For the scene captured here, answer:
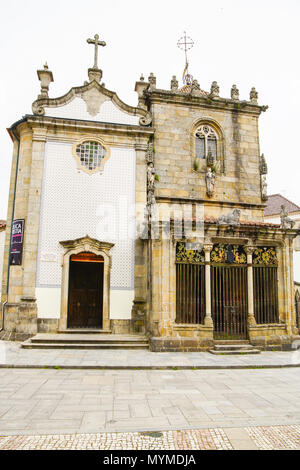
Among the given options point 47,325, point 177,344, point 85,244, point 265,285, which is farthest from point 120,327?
point 265,285

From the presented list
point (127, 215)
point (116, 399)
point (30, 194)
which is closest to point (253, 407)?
point (116, 399)

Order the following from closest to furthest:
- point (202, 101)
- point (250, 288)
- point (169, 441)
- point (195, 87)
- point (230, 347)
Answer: point (169, 441)
point (230, 347)
point (250, 288)
point (202, 101)
point (195, 87)

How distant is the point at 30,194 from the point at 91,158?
2.88 m

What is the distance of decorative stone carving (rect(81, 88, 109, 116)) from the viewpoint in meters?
14.6

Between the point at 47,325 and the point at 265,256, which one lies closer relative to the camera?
the point at 265,256

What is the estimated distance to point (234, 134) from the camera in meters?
16.2

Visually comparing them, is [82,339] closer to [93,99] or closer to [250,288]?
[250,288]

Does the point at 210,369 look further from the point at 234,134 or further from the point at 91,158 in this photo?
the point at 234,134

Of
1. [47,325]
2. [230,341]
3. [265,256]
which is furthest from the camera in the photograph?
[47,325]

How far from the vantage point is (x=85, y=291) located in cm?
1385

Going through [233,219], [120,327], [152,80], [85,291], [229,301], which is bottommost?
[120,327]

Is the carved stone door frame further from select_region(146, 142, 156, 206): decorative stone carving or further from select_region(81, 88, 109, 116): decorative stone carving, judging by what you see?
select_region(81, 88, 109, 116): decorative stone carving

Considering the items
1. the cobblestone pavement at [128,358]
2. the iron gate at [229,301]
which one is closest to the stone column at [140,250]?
the cobblestone pavement at [128,358]

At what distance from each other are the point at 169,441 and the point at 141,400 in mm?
1817
